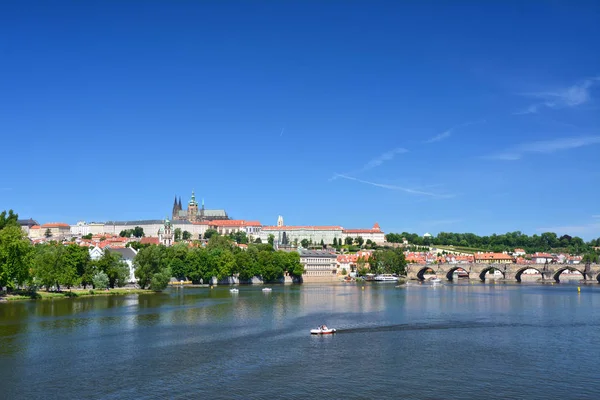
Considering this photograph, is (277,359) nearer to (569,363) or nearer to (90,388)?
(90,388)

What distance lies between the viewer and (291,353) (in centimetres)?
3338

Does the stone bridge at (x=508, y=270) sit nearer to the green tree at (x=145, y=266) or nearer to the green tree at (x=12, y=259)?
the green tree at (x=145, y=266)

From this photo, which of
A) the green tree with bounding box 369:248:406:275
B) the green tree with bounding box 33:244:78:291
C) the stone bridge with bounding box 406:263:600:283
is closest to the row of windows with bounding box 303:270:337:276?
the green tree with bounding box 369:248:406:275

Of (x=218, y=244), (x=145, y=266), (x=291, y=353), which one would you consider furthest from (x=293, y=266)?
(x=291, y=353)

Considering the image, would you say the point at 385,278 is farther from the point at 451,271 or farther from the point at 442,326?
the point at 442,326

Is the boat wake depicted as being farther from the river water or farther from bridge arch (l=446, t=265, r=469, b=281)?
bridge arch (l=446, t=265, r=469, b=281)

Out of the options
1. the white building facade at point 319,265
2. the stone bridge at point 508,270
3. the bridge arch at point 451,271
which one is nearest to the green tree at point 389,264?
the stone bridge at point 508,270

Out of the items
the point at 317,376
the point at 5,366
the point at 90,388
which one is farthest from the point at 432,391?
the point at 5,366

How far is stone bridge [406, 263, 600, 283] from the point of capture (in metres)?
117

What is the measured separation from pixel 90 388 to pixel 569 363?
2340 centimetres

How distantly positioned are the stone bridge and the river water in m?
68.7

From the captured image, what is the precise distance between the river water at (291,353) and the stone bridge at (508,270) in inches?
2703

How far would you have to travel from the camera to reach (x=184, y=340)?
37.4m

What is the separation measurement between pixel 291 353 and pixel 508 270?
102033mm
